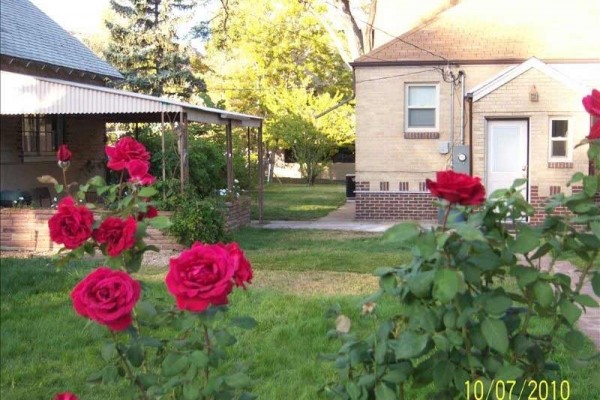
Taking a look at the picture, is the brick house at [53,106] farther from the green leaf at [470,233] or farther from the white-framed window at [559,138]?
the green leaf at [470,233]

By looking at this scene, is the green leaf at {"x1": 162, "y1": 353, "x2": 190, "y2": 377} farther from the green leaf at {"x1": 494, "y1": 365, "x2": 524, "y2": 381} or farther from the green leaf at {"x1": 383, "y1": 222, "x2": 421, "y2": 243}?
the green leaf at {"x1": 494, "y1": 365, "x2": 524, "y2": 381}

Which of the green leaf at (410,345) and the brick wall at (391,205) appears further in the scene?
the brick wall at (391,205)

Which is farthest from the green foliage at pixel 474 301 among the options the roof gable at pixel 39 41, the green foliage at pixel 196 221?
the roof gable at pixel 39 41

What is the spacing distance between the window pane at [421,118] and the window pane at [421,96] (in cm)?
14

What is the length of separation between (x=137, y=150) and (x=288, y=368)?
2.73 m

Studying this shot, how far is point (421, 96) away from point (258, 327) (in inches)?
475

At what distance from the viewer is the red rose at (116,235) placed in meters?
2.99

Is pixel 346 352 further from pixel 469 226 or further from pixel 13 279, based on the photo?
pixel 13 279

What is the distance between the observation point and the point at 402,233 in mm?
2541

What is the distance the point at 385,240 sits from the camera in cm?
258

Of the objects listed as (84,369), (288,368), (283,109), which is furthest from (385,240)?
(283,109)

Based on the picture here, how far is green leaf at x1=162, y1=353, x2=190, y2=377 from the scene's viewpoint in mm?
2859

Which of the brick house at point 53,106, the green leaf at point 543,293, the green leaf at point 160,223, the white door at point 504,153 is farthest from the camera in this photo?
the white door at point 504,153

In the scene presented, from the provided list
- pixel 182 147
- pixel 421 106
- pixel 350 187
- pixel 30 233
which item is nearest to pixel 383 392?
pixel 30 233
